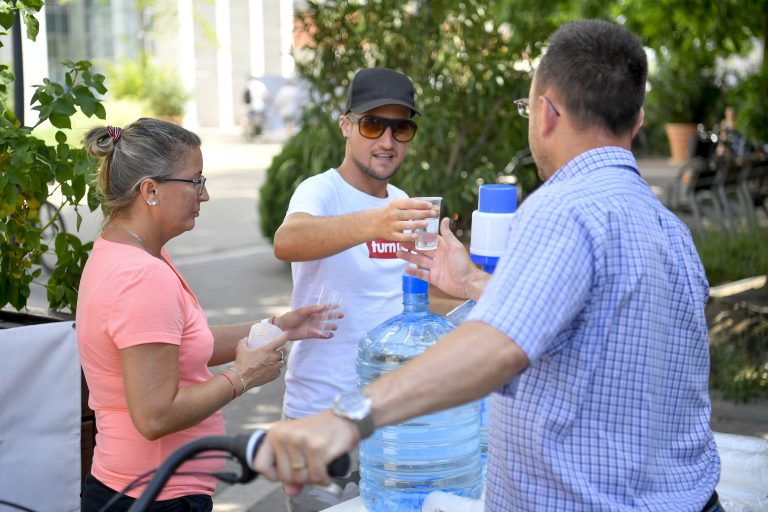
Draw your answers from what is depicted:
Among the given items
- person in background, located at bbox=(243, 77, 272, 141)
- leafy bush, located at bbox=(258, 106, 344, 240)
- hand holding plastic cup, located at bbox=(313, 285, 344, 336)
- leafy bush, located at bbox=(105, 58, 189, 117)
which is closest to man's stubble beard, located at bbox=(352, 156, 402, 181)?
hand holding plastic cup, located at bbox=(313, 285, 344, 336)

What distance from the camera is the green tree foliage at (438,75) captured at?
777 centimetres

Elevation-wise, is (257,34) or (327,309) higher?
(257,34)

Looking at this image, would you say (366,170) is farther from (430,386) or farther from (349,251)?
(430,386)

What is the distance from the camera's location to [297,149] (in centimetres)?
1042

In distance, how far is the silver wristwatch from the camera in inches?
63.0

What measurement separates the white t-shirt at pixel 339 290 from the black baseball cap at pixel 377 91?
11.4 inches

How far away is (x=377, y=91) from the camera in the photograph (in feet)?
11.0

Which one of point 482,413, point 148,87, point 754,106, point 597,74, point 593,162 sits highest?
point 148,87

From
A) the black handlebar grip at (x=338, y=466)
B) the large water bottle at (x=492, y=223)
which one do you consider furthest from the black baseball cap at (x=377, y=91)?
the black handlebar grip at (x=338, y=466)

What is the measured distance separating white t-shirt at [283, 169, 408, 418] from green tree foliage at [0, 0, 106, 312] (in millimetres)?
772

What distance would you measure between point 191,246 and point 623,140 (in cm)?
1163

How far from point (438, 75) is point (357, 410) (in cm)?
658

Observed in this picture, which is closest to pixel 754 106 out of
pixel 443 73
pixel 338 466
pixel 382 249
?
pixel 443 73

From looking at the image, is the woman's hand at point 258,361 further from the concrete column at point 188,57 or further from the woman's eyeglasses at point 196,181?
the concrete column at point 188,57
